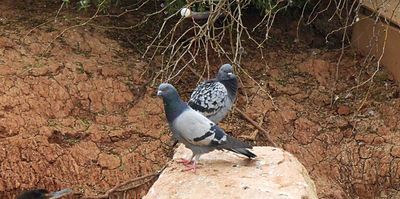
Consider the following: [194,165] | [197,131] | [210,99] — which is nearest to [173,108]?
[197,131]

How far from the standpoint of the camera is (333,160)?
Result: 21.6 feet

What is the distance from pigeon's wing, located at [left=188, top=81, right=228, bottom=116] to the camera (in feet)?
17.4

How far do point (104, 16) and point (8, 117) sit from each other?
1702 mm

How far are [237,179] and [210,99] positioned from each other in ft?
2.96

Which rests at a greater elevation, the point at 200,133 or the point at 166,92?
the point at 166,92

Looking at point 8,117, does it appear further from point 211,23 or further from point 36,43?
point 211,23

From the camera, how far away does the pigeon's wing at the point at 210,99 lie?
209 inches

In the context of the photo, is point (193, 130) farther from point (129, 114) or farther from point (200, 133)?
point (129, 114)

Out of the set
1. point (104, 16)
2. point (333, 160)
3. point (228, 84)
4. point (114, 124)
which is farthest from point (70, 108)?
point (333, 160)

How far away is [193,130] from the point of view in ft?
15.1

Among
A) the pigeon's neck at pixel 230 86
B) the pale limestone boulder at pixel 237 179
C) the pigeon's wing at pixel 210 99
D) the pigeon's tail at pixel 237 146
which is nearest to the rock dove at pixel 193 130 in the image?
the pigeon's tail at pixel 237 146

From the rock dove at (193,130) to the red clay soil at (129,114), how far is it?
1750 millimetres

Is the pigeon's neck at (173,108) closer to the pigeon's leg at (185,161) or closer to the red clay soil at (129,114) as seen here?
the pigeon's leg at (185,161)

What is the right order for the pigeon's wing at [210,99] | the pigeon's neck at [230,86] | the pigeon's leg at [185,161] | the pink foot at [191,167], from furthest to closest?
1. the pigeon's neck at [230,86]
2. the pigeon's wing at [210,99]
3. the pigeon's leg at [185,161]
4. the pink foot at [191,167]
